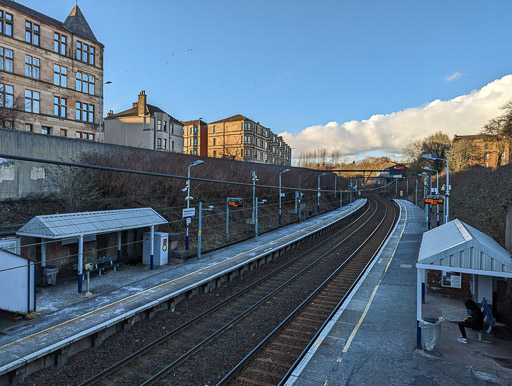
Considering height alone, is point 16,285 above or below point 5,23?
below

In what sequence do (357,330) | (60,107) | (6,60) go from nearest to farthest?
(357,330) < (6,60) < (60,107)

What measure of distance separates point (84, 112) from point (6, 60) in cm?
844

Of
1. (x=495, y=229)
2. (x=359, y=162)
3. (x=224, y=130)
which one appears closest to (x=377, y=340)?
(x=495, y=229)

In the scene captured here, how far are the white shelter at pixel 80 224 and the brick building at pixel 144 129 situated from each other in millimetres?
31099

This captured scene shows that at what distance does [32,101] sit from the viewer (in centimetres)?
3203

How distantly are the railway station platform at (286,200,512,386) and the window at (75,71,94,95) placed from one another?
119ft

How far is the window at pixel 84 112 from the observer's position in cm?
3650

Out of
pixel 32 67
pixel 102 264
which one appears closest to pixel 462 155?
pixel 102 264

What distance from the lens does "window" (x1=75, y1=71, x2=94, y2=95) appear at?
36.8 m

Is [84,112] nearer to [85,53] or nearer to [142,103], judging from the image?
[85,53]

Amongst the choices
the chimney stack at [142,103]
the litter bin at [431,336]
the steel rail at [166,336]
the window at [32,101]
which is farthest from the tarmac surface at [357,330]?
the chimney stack at [142,103]

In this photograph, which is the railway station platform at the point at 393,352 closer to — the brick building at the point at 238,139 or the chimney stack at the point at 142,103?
the chimney stack at the point at 142,103

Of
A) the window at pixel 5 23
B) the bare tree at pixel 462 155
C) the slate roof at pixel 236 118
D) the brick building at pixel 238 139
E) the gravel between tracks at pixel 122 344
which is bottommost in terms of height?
the gravel between tracks at pixel 122 344

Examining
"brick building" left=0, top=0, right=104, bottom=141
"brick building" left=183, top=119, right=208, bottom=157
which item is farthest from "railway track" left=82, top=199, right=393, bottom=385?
"brick building" left=183, top=119, right=208, bottom=157
